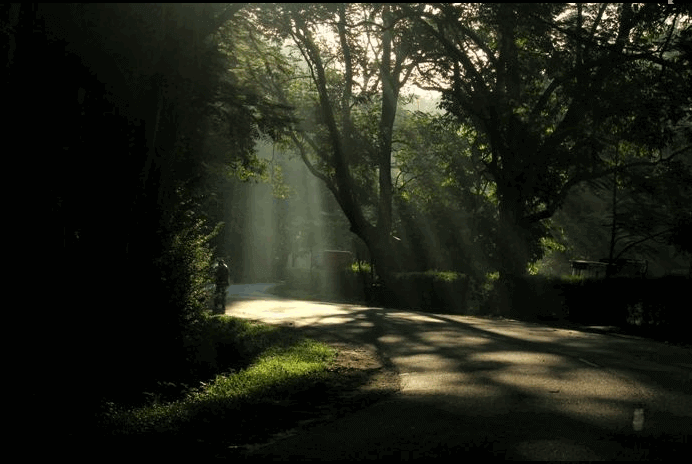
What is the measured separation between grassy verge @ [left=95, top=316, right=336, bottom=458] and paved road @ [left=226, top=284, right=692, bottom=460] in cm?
73

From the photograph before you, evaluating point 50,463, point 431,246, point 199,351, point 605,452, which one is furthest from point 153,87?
point 431,246

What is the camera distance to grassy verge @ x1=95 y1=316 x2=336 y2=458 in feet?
25.5

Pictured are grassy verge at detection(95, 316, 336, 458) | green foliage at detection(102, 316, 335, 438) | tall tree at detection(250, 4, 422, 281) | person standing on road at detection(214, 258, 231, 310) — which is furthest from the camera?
tall tree at detection(250, 4, 422, 281)

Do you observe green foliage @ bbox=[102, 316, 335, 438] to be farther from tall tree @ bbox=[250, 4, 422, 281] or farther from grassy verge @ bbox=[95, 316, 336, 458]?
tall tree @ bbox=[250, 4, 422, 281]

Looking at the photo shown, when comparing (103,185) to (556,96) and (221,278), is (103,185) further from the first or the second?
(556,96)

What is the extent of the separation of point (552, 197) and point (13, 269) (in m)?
25.6

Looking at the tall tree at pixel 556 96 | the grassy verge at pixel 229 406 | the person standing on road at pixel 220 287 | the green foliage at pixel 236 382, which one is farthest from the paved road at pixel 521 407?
the person standing on road at pixel 220 287

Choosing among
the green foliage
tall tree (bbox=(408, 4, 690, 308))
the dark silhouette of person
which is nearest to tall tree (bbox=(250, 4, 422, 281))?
tall tree (bbox=(408, 4, 690, 308))

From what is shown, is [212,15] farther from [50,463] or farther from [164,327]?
[50,463]

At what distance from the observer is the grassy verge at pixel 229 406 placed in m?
7.77

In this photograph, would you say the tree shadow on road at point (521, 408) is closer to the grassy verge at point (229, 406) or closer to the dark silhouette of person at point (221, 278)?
the grassy verge at point (229, 406)

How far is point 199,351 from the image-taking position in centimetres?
1545

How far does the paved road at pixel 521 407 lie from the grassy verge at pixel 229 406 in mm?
726

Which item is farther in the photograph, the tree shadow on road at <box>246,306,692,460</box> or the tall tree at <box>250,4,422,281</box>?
the tall tree at <box>250,4,422,281</box>
